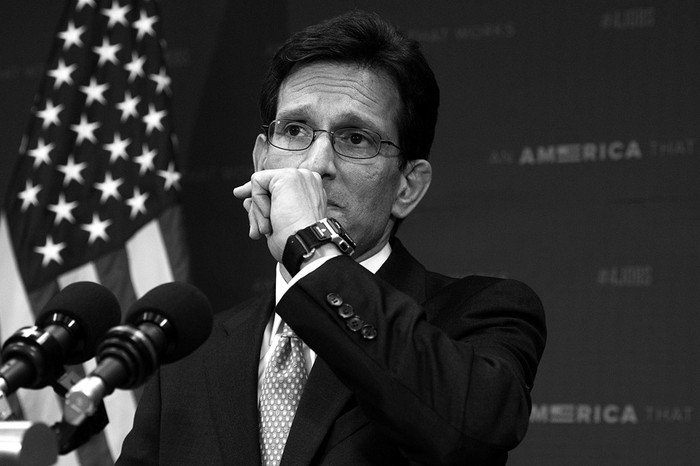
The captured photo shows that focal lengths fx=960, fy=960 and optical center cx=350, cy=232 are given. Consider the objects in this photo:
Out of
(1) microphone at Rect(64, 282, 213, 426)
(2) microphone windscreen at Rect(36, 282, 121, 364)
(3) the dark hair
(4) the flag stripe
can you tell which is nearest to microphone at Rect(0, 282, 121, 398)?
(2) microphone windscreen at Rect(36, 282, 121, 364)

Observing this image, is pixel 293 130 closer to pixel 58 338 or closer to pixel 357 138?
pixel 357 138

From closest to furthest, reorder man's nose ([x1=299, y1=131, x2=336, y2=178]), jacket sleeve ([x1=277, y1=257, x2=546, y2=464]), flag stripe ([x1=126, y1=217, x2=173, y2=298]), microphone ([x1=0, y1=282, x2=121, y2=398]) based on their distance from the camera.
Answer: microphone ([x1=0, y1=282, x2=121, y2=398]), jacket sleeve ([x1=277, y1=257, x2=546, y2=464]), man's nose ([x1=299, y1=131, x2=336, y2=178]), flag stripe ([x1=126, y1=217, x2=173, y2=298])

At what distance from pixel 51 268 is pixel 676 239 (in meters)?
2.31

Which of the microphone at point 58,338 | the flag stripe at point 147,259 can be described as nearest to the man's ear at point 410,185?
the microphone at point 58,338

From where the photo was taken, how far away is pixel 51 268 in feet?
12.0

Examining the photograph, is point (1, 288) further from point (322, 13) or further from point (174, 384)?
point (174, 384)

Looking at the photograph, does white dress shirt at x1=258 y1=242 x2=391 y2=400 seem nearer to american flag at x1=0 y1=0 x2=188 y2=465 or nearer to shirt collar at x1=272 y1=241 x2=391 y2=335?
shirt collar at x1=272 y1=241 x2=391 y2=335

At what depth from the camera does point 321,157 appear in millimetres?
1825

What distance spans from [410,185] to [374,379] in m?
0.71

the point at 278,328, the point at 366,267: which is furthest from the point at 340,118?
the point at 278,328

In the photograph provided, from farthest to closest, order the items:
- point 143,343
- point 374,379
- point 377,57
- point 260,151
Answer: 1. point 260,151
2. point 377,57
3. point 374,379
4. point 143,343

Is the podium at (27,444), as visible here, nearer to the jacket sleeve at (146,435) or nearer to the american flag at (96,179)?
the jacket sleeve at (146,435)

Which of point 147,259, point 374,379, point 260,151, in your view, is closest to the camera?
point 374,379

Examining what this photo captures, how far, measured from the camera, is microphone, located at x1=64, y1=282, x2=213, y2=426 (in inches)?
40.1
